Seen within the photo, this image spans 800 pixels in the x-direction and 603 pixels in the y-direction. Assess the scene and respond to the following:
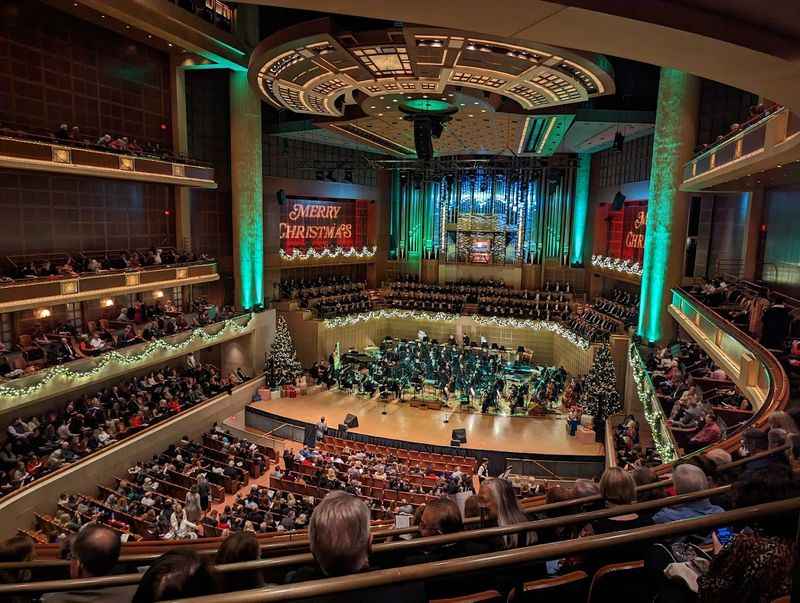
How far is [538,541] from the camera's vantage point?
314 centimetres

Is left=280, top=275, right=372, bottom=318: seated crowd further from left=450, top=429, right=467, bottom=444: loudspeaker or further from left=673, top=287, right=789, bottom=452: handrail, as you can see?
left=673, top=287, right=789, bottom=452: handrail

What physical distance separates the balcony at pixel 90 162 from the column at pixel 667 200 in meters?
16.2

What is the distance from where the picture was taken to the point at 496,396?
66.1 feet

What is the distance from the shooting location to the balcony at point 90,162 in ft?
46.0

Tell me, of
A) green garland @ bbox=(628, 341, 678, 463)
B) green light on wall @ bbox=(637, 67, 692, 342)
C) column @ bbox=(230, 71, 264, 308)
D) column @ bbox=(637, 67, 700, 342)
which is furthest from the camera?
column @ bbox=(230, 71, 264, 308)

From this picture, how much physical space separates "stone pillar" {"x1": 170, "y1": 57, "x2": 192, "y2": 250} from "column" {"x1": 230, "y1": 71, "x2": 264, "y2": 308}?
1833 mm

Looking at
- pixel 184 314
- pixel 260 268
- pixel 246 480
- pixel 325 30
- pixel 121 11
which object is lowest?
pixel 246 480

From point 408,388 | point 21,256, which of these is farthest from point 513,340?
point 21,256

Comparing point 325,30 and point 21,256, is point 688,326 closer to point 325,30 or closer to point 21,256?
point 325,30

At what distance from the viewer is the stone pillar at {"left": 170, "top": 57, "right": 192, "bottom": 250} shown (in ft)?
70.4

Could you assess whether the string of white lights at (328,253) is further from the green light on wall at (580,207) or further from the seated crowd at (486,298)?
the green light on wall at (580,207)

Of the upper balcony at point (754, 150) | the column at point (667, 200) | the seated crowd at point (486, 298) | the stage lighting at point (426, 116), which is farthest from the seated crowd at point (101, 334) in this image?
the upper balcony at point (754, 150)

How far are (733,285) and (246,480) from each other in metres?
13.6

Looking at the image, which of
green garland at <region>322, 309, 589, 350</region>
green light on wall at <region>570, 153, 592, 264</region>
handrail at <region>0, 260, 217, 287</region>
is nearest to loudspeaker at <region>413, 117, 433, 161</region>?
handrail at <region>0, 260, 217, 287</region>
